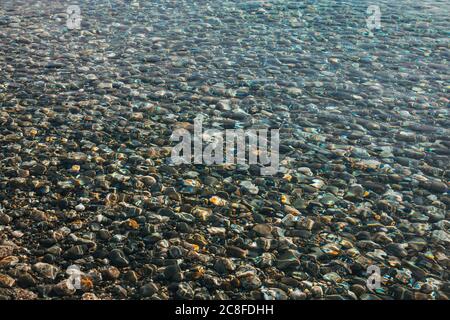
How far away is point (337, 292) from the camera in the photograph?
24.6 ft

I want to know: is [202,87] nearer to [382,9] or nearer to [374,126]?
[374,126]

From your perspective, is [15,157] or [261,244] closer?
[261,244]

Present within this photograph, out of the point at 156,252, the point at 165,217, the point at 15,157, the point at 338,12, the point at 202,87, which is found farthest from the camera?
the point at 338,12

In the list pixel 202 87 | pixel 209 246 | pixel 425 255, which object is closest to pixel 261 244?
pixel 209 246

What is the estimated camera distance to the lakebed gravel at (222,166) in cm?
784

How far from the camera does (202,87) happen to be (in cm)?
1416

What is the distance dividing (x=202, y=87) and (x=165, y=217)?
19.1 ft

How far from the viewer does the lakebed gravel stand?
7836 millimetres

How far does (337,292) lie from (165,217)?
9.71 feet

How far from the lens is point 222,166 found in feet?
34.8

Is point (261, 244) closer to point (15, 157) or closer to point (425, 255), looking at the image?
point (425, 255)

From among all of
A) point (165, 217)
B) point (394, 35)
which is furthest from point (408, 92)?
point (165, 217)

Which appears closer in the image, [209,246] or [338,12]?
[209,246]

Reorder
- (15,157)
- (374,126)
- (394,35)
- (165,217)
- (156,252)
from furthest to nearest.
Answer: (394,35) → (374,126) → (15,157) → (165,217) → (156,252)
